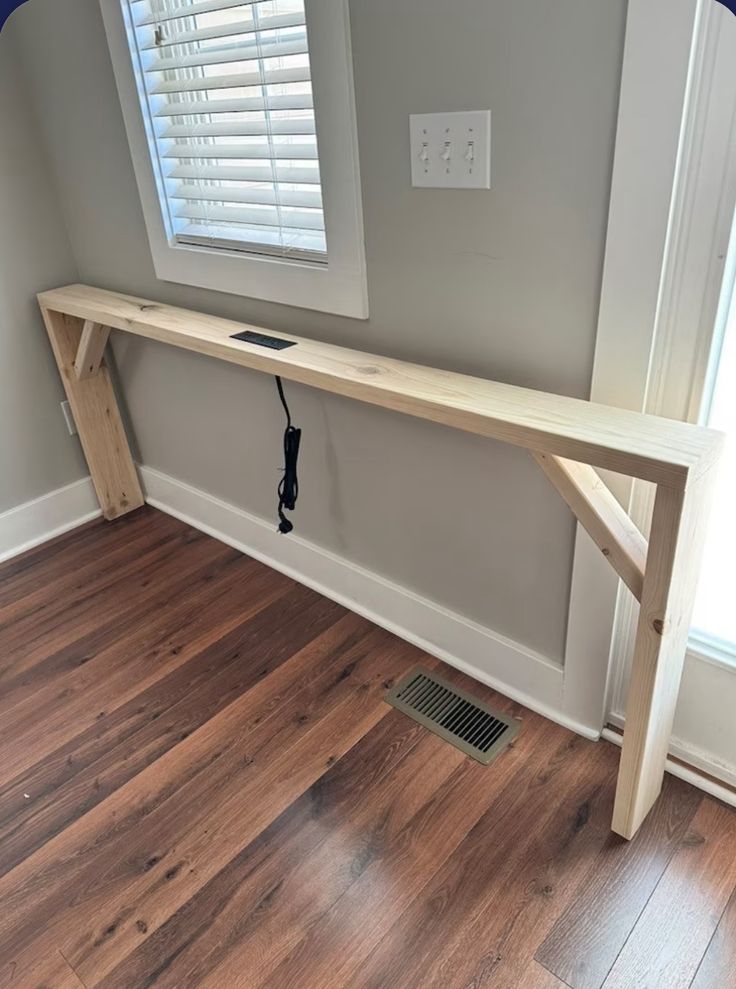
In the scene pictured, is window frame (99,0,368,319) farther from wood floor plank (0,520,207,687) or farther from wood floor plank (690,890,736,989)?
wood floor plank (690,890,736,989)

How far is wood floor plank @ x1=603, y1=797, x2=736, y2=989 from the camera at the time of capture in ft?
3.87

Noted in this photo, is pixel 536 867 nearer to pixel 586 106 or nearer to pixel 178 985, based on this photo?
pixel 178 985

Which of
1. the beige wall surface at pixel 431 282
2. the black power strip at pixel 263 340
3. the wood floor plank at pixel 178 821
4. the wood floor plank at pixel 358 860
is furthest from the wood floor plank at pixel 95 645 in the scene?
the black power strip at pixel 263 340

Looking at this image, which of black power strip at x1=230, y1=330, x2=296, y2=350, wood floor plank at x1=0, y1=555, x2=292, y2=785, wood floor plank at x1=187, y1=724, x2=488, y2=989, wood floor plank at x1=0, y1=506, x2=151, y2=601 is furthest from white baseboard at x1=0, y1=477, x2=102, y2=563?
wood floor plank at x1=187, y1=724, x2=488, y2=989

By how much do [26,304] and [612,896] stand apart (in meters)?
2.26

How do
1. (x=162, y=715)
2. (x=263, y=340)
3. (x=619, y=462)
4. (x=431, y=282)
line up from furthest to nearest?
1. (x=162, y=715)
2. (x=263, y=340)
3. (x=431, y=282)
4. (x=619, y=462)

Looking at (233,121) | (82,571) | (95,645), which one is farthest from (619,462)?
(82,571)

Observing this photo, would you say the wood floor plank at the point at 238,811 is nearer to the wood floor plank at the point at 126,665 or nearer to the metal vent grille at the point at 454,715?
the metal vent grille at the point at 454,715

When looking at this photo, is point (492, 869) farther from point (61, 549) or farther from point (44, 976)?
point (61, 549)

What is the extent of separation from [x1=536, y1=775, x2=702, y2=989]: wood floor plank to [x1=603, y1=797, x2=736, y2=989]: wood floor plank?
0.02m

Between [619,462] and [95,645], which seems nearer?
[619,462]

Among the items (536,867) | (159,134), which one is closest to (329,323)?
(159,134)

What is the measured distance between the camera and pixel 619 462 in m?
1.05

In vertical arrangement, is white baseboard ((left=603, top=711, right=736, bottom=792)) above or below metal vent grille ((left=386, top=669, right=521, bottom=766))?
above
